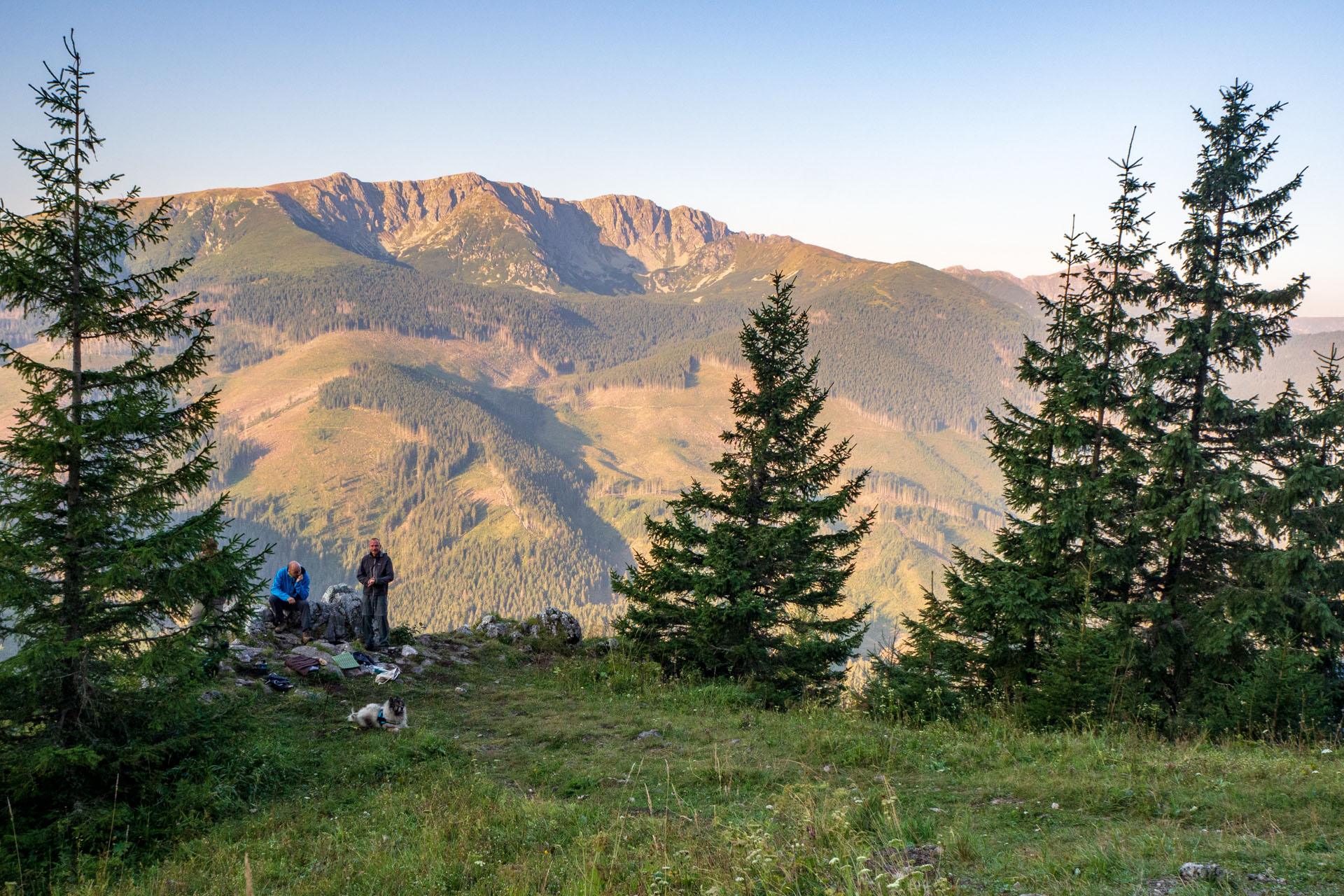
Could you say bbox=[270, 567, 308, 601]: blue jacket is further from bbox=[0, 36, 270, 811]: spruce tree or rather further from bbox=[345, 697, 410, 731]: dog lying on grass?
bbox=[0, 36, 270, 811]: spruce tree

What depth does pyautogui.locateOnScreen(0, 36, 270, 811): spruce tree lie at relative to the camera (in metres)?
7.48

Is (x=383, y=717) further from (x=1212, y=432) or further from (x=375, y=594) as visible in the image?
(x=1212, y=432)

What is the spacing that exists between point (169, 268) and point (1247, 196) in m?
19.4

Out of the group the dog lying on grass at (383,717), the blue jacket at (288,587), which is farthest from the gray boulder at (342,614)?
the dog lying on grass at (383,717)

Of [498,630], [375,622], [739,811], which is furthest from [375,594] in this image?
[739,811]

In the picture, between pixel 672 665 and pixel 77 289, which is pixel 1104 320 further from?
pixel 77 289

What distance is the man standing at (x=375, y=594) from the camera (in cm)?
1614

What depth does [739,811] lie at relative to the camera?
272 inches

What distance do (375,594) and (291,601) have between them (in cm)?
200

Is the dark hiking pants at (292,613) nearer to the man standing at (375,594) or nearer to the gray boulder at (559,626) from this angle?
the man standing at (375,594)

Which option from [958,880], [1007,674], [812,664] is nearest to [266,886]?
[958,880]

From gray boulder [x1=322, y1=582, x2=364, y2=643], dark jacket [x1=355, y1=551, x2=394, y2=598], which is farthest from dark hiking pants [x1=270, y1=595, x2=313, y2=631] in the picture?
dark jacket [x1=355, y1=551, x2=394, y2=598]

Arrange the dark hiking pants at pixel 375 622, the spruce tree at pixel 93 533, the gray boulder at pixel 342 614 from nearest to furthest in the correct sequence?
1. the spruce tree at pixel 93 533
2. the dark hiking pants at pixel 375 622
3. the gray boulder at pixel 342 614

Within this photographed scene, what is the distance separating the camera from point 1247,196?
13.8 meters
